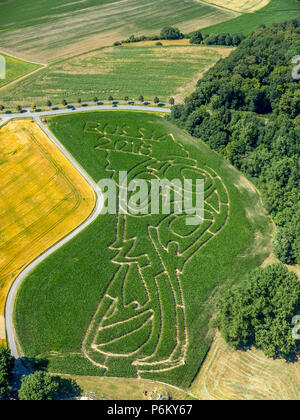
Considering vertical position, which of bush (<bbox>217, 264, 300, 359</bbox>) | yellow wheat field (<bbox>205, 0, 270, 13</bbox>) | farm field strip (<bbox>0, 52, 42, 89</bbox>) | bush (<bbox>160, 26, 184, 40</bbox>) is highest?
yellow wheat field (<bbox>205, 0, 270, 13</bbox>)

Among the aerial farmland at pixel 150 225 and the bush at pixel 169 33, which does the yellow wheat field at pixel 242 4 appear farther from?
the bush at pixel 169 33

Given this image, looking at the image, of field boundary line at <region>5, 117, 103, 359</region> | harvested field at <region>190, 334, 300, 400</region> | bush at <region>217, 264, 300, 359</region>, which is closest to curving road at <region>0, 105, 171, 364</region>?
field boundary line at <region>5, 117, 103, 359</region>

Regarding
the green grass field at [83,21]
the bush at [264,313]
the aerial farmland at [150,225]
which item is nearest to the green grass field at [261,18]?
the green grass field at [83,21]

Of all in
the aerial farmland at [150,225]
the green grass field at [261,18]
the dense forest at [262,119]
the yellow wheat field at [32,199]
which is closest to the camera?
the aerial farmland at [150,225]

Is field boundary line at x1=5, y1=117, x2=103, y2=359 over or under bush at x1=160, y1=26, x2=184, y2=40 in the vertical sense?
under

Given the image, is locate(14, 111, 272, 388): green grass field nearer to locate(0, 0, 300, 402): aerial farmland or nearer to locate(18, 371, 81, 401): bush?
locate(0, 0, 300, 402): aerial farmland
